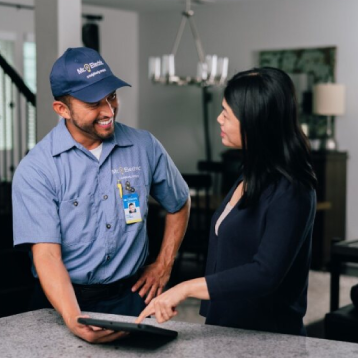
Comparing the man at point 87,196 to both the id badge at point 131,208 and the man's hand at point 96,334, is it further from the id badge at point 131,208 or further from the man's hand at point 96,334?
the man's hand at point 96,334

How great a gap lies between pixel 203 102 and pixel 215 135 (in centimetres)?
43

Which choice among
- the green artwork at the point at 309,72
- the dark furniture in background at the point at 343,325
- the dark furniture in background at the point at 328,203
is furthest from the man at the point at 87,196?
the green artwork at the point at 309,72

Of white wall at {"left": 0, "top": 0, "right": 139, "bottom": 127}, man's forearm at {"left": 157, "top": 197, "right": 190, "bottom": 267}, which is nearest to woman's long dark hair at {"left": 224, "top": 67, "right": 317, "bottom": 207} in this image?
man's forearm at {"left": 157, "top": 197, "right": 190, "bottom": 267}

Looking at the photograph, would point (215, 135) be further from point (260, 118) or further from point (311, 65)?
point (260, 118)

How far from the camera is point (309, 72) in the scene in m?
7.52

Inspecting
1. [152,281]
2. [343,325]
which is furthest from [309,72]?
[152,281]

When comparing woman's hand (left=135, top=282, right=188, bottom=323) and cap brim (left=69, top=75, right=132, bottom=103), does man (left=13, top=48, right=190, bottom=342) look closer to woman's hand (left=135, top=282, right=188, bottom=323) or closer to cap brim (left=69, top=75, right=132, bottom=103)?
cap brim (left=69, top=75, right=132, bottom=103)

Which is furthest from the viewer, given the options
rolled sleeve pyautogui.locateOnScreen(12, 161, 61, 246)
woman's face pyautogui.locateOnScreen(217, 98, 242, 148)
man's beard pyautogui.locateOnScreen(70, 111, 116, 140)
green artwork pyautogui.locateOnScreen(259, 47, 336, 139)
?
green artwork pyautogui.locateOnScreen(259, 47, 336, 139)

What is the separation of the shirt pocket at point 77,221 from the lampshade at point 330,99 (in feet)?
17.3

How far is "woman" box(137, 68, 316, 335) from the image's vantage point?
1.68 m

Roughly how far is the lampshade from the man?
506cm

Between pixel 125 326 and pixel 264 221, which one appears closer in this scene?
pixel 125 326

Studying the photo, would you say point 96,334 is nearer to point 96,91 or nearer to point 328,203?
point 96,91

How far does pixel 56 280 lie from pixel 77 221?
8.9 inches
